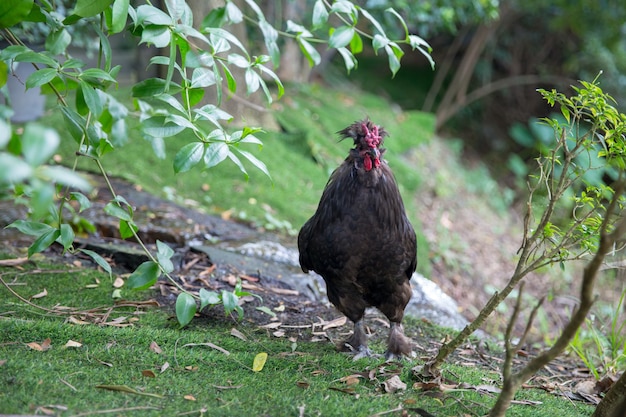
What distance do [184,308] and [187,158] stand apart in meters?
0.97

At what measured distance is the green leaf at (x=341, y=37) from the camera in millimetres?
3324

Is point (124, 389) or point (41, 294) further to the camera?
point (41, 294)

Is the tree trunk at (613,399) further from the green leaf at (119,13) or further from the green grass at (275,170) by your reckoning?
the green grass at (275,170)

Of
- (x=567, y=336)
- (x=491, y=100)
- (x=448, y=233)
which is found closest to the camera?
(x=567, y=336)

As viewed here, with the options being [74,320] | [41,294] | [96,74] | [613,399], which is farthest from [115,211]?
[613,399]

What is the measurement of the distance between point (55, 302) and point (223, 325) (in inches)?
41.0

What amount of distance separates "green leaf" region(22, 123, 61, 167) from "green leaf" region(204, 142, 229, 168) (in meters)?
1.34

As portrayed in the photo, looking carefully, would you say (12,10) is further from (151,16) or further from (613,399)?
(613,399)

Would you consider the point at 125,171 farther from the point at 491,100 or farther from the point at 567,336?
the point at 491,100

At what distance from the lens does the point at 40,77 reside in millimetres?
2699

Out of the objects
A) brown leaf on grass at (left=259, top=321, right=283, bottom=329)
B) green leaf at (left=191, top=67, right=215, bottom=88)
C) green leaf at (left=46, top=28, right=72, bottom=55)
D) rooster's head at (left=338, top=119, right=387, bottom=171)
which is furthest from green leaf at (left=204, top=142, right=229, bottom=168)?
brown leaf on grass at (left=259, top=321, right=283, bottom=329)

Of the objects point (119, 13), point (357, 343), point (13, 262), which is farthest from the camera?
point (13, 262)

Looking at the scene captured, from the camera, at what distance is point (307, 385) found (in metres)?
3.19

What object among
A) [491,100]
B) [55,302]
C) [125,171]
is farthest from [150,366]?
[491,100]
